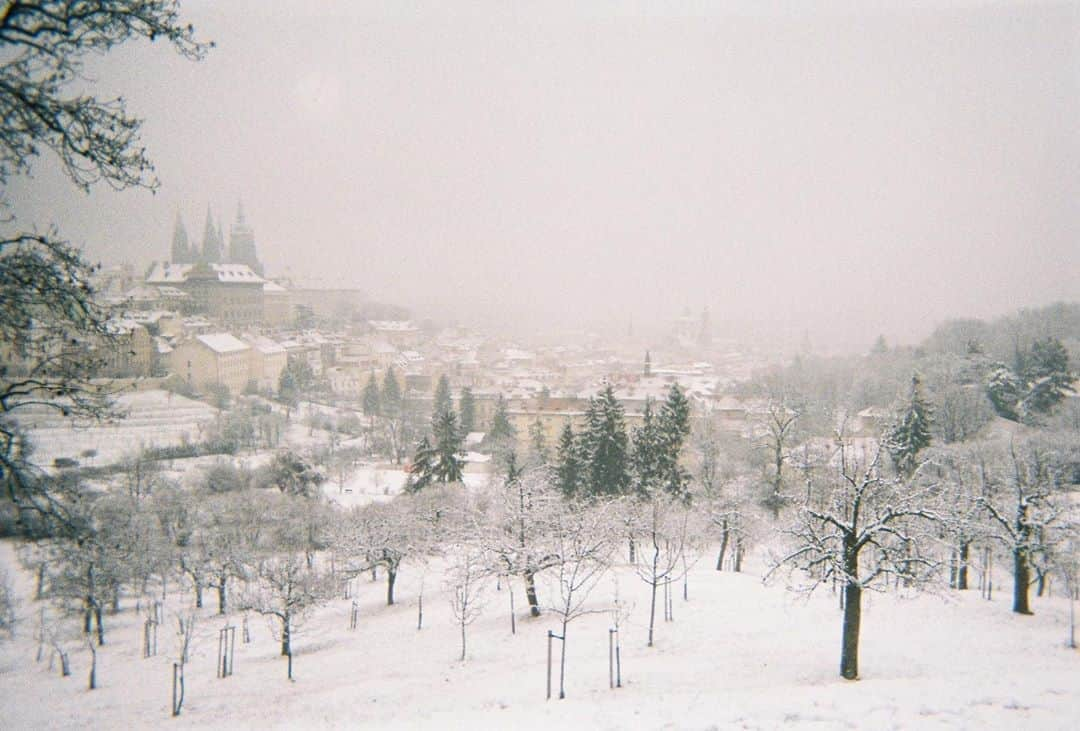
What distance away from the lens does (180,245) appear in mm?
107938

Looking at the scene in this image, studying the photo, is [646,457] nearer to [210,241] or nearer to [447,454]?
[447,454]

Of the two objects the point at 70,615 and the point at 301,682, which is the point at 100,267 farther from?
the point at 70,615

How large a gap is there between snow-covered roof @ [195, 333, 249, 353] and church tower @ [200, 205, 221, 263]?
60473mm

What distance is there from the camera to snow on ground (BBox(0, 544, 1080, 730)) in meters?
9.08

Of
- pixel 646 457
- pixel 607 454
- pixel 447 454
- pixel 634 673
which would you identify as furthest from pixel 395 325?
pixel 634 673

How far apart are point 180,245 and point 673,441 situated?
10916 centimetres

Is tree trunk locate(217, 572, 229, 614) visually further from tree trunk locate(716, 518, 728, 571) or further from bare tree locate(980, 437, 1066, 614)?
bare tree locate(980, 437, 1066, 614)

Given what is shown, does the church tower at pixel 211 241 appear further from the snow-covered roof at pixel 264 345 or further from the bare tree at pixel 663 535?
the bare tree at pixel 663 535

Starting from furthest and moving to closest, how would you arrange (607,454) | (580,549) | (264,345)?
(264,345), (607,454), (580,549)

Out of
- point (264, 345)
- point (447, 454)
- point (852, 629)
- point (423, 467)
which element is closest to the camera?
point (852, 629)

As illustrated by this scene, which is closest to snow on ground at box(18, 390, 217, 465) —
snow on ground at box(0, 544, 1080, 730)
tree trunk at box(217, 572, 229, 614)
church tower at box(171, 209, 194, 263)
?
tree trunk at box(217, 572, 229, 614)

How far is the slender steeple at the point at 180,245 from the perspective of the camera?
4151 inches

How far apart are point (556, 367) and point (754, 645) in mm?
90246

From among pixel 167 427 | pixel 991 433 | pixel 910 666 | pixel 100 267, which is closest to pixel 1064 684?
pixel 910 666
